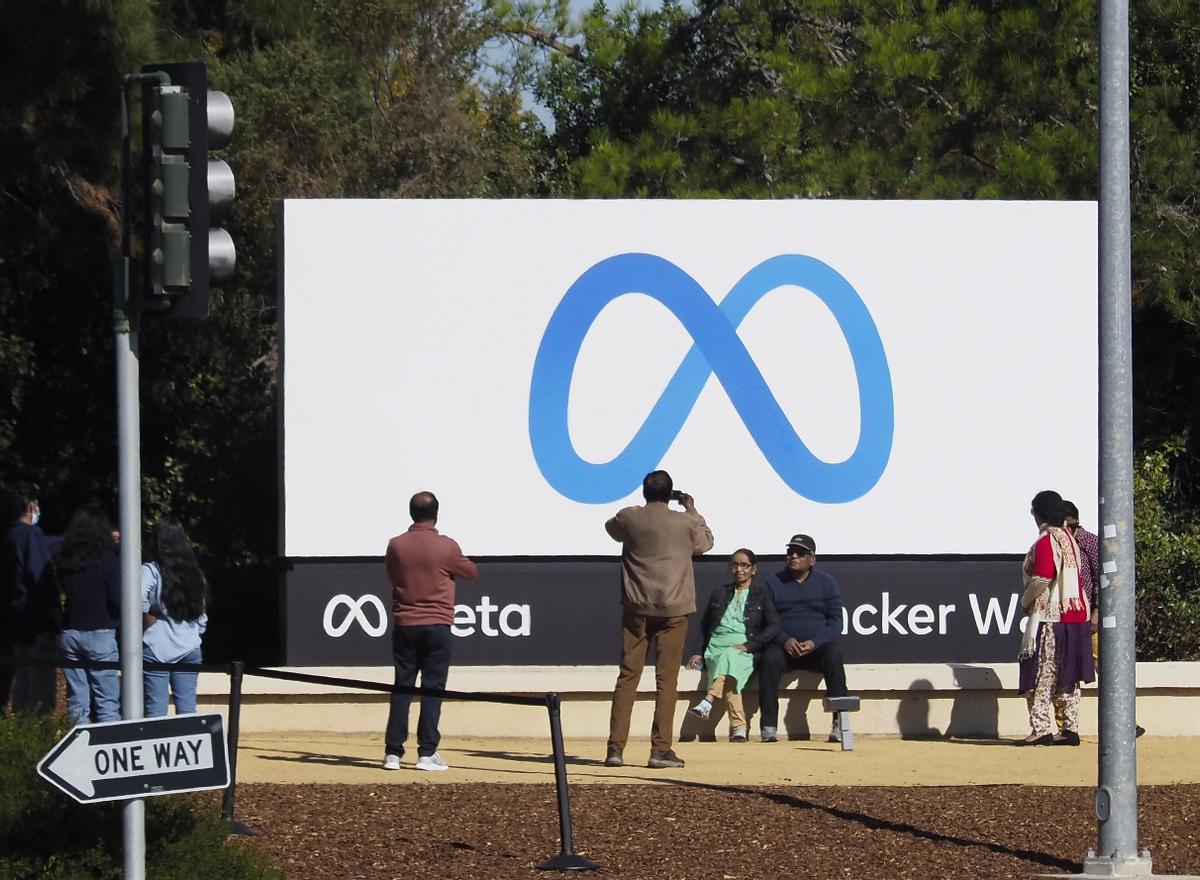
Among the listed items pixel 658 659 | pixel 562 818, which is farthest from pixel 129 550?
pixel 658 659

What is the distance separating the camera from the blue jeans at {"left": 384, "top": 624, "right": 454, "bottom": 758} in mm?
12453

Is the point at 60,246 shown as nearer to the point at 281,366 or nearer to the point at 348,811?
the point at 281,366

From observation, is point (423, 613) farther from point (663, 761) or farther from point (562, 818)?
point (562, 818)

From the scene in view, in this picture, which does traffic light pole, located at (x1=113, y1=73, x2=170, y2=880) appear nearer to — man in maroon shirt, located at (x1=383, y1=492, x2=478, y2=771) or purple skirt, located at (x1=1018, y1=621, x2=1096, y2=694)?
man in maroon shirt, located at (x1=383, y1=492, x2=478, y2=771)

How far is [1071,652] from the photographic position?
13.8 meters

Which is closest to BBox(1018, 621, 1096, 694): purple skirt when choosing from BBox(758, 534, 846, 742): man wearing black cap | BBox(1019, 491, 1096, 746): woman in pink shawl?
BBox(1019, 491, 1096, 746): woman in pink shawl

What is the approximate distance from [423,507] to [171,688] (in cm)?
199

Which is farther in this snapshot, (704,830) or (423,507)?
(423,507)

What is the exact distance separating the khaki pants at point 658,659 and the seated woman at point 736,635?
4.67 ft

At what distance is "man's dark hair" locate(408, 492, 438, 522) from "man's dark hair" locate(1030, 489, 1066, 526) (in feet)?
14.2

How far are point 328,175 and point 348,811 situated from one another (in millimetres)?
12666

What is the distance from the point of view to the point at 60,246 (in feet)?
64.2

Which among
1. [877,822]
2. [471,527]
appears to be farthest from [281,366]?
[877,822]

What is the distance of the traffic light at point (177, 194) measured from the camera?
7.04 m
